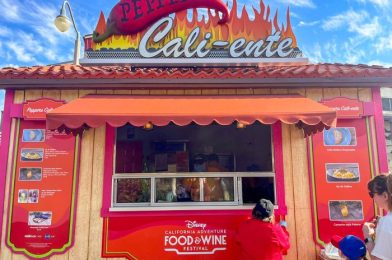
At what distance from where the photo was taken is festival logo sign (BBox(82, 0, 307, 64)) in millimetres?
7602

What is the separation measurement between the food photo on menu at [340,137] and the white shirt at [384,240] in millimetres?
3589

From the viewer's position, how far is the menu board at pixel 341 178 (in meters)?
6.08

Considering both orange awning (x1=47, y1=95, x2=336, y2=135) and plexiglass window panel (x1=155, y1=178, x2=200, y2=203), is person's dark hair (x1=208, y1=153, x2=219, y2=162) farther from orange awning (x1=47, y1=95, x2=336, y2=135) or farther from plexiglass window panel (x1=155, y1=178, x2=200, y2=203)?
orange awning (x1=47, y1=95, x2=336, y2=135)

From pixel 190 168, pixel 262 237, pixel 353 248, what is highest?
pixel 190 168

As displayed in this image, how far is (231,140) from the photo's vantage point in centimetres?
1001

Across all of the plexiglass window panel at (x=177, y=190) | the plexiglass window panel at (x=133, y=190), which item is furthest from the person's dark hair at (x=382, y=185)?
the plexiglass window panel at (x=133, y=190)

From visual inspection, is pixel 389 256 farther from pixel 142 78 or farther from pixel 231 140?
pixel 231 140

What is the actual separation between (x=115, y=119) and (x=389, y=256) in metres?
4.00

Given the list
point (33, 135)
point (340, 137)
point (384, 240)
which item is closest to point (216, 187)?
point (340, 137)

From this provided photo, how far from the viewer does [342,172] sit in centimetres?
624

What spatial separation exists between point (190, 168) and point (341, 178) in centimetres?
318

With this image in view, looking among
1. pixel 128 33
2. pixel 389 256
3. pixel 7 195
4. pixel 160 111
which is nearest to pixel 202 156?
pixel 160 111

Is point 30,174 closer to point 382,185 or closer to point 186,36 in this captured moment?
point 186,36

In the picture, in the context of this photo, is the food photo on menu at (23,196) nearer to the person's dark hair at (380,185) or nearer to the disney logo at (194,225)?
the disney logo at (194,225)
